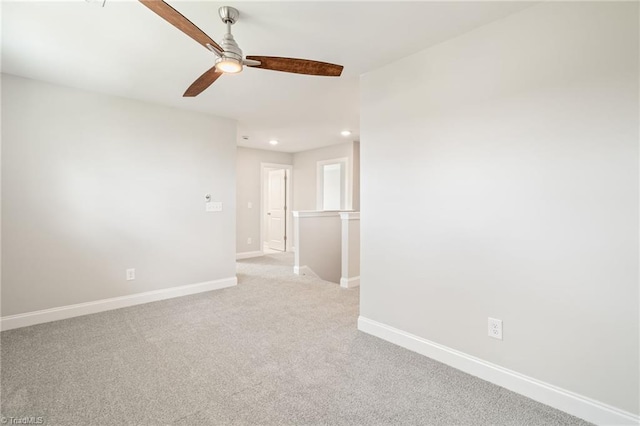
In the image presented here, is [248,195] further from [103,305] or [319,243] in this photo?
[103,305]

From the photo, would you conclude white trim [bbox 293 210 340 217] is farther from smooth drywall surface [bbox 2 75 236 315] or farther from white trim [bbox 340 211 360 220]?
smooth drywall surface [bbox 2 75 236 315]

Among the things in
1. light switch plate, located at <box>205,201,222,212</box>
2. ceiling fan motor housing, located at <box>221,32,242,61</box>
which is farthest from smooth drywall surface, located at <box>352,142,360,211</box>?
ceiling fan motor housing, located at <box>221,32,242,61</box>

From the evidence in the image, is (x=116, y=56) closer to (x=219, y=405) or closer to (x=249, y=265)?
(x=219, y=405)

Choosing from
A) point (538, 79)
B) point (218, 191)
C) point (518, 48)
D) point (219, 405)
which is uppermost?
point (518, 48)

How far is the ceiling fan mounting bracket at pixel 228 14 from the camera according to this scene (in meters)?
1.82

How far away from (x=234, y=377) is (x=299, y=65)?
2.10 metres

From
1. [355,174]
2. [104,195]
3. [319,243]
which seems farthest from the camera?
[355,174]

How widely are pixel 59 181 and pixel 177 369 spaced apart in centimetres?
237

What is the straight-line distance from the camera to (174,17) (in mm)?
1471

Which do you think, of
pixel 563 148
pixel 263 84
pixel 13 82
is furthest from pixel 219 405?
pixel 13 82

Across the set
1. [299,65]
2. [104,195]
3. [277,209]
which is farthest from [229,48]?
[277,209]

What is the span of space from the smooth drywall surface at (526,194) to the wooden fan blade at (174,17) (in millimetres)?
1601

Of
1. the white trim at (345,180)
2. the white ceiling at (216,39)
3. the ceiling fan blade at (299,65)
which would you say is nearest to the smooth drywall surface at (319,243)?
the white trim at (345,180)

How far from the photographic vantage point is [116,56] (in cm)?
247
